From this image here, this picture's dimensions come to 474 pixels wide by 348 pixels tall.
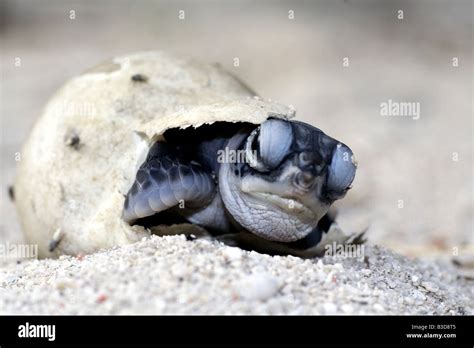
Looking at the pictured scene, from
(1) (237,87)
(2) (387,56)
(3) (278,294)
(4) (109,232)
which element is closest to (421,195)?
(1) (237,87)

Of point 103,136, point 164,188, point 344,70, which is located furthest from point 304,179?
point 344,70

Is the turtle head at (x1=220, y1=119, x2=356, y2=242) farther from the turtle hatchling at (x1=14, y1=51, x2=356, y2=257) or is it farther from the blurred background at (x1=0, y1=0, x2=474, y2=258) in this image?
the blurred background at (x1=0, y1=0, x2=474, y2=258)

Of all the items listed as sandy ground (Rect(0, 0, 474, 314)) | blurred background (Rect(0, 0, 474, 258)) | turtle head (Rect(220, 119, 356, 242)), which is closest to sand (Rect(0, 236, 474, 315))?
sandy ground (Rect(0, 0, 474, 314))

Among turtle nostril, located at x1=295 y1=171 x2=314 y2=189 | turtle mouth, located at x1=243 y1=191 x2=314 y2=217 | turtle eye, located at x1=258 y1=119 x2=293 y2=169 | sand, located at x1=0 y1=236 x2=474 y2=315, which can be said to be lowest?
sand, located at x1=0 y1=236 x2=474 y2=315

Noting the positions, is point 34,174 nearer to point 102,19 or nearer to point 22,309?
point 22,309

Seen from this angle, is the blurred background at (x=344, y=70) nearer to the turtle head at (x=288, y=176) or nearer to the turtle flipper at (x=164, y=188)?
the turtle head at (x=288, y=176)

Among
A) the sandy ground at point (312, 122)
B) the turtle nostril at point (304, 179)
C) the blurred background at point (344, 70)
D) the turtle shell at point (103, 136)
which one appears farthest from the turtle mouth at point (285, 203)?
the blurred background at point (344, 70)

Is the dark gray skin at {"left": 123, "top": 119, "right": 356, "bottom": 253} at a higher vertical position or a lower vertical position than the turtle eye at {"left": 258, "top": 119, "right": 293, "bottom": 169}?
lower
